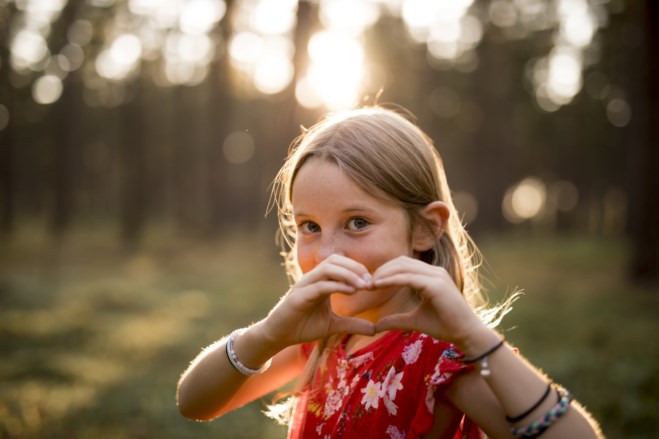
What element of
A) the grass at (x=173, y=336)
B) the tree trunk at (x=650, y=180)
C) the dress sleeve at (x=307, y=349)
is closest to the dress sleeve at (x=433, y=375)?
the dress sleeve at (x=307, y=349)

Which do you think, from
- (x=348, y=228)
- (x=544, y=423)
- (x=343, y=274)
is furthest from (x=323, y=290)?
(x=544, y=423)

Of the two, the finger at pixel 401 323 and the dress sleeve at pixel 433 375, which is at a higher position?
the finger at pixel 401 323

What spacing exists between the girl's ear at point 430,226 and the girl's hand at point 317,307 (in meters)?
0.48

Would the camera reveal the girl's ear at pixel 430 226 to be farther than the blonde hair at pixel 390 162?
Yes

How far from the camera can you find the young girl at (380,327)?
1834 mm

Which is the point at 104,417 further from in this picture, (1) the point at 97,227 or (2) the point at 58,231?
(1) the point at 97,227

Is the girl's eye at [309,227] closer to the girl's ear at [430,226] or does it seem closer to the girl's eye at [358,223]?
the girl's eye at [358,223]

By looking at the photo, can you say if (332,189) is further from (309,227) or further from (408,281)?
(408,281)

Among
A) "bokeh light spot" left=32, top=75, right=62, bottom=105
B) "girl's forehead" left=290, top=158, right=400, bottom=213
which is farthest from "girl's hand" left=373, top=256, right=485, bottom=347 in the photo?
"bokeh light spot" left=32, top=75, right=62, bottom=105

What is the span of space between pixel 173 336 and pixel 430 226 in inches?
337

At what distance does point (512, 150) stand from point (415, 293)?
118 feet

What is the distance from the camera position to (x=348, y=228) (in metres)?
2.23

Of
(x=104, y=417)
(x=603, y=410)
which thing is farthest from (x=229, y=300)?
(x=603, y=410)

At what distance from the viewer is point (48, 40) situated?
32031mm
